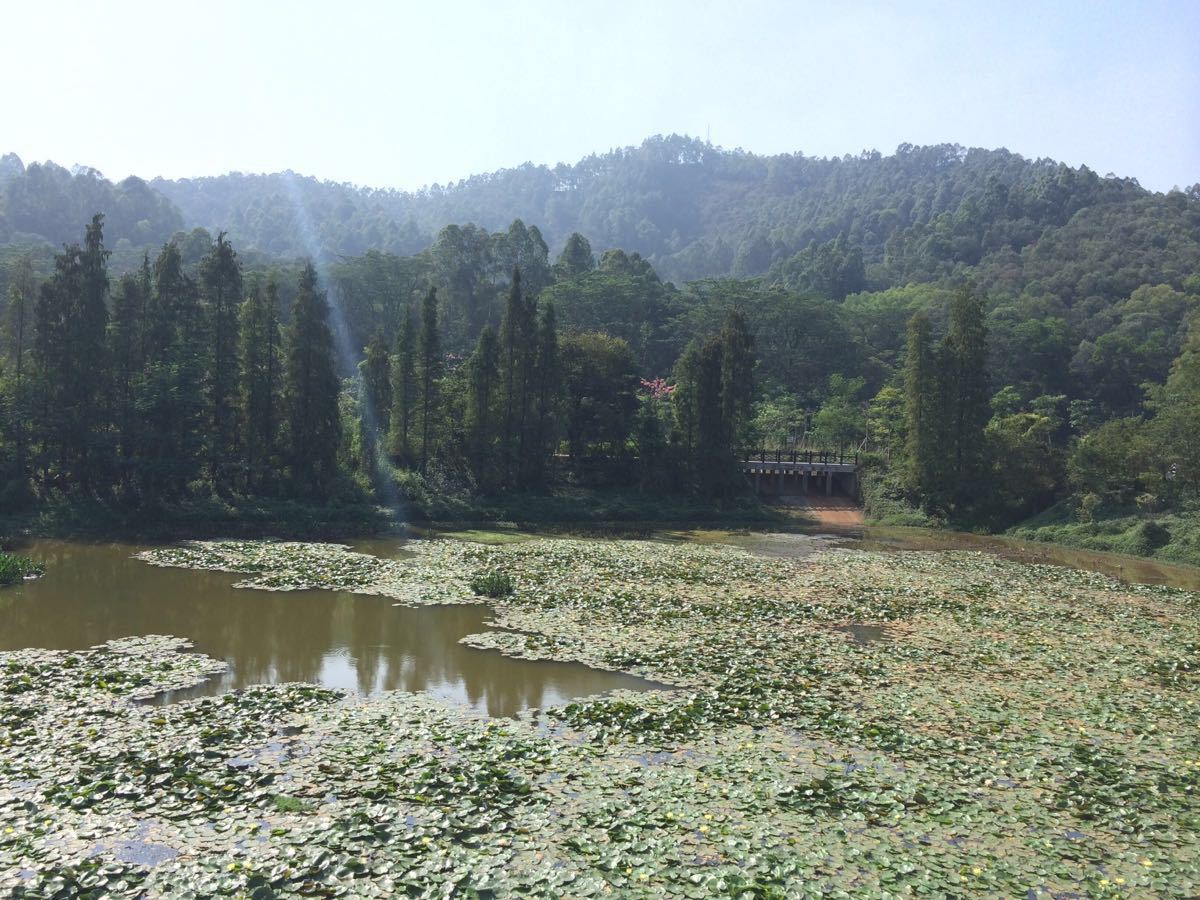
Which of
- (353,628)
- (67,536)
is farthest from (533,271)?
(353,628)

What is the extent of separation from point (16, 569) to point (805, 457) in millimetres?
37229

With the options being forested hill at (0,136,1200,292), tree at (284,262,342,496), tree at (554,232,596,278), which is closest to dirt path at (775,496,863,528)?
tree at (284,262,342,496)

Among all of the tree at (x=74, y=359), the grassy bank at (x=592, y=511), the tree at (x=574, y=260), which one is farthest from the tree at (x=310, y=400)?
the tree at (x=574, y=260)

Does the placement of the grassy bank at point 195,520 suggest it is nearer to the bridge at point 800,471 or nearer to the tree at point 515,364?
the tree at point 515,364

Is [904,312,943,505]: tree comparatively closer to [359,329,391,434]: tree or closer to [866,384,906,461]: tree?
[866,384,906,461]: tree

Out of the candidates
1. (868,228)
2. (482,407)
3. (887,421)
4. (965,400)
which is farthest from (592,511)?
(868,228)

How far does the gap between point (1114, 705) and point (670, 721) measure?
6.80 meters

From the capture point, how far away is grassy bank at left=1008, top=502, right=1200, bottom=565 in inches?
1257

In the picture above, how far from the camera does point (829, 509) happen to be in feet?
146

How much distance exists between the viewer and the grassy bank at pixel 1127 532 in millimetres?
31922

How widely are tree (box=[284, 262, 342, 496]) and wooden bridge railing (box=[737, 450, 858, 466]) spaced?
21063 mm

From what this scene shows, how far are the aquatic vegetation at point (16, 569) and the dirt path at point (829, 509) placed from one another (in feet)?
102

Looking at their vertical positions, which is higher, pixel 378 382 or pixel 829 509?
pixel 378 382

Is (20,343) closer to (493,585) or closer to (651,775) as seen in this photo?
(493,585)
